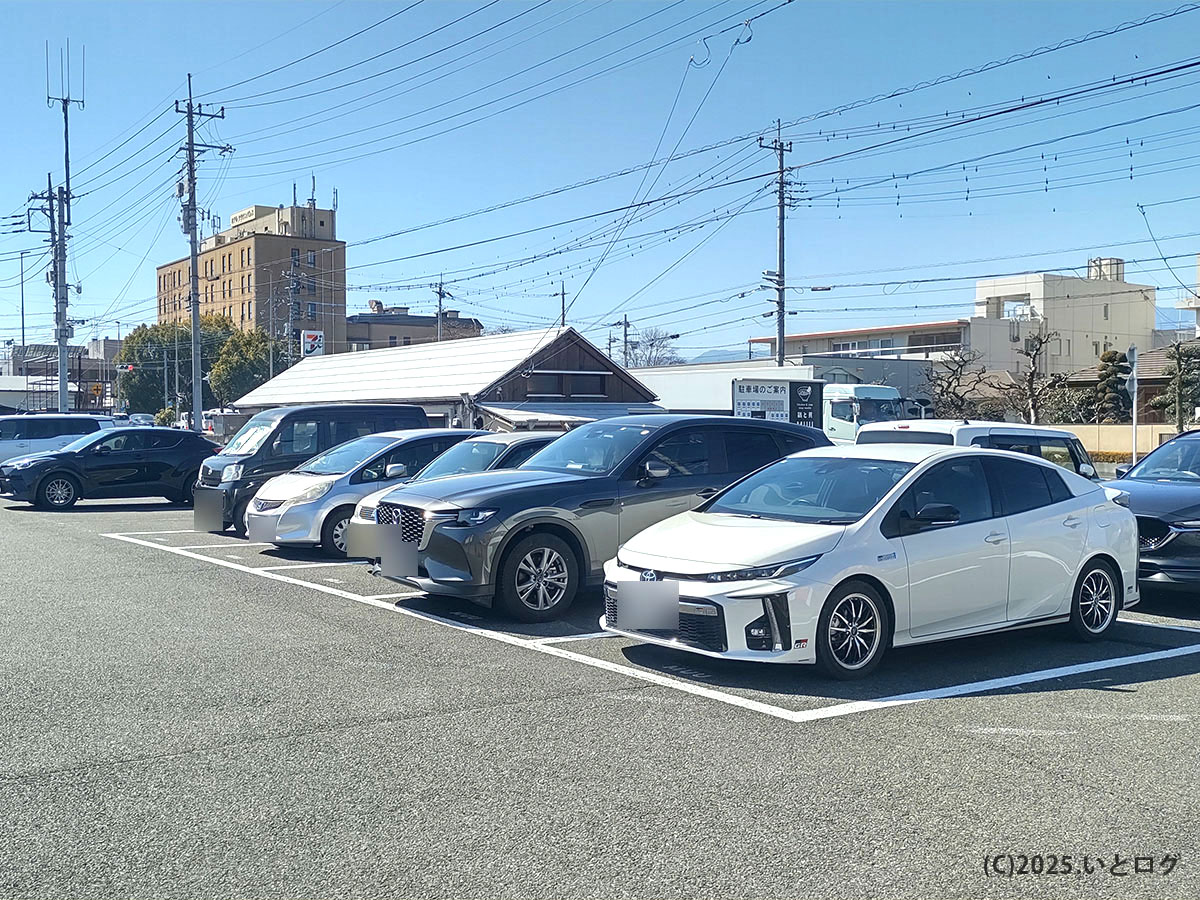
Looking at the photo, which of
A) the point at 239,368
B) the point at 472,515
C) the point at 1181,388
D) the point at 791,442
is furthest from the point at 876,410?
the point at 239,368

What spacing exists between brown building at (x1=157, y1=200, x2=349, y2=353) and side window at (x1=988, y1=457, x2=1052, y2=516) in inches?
3325

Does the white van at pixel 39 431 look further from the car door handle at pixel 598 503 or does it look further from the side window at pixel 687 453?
the car door handle at pixel 598 503

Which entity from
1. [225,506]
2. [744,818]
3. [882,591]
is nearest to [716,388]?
[225,506]

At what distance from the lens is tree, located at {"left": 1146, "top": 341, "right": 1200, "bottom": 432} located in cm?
4169

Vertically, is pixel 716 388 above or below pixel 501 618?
above

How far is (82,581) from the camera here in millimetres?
11227

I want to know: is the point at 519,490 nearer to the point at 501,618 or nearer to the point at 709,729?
the point at 501,618

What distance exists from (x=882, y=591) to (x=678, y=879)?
3.60 meters

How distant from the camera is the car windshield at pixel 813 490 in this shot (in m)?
7.66

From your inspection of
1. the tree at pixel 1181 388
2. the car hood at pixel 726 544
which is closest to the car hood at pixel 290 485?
the car hood at pixel 726 544

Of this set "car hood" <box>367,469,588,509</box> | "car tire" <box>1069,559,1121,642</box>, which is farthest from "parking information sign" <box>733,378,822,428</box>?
Answer: "car tire" <box>1069,559,1121,642</box>

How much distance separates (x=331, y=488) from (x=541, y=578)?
472 cm

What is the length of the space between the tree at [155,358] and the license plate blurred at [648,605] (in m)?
75.2

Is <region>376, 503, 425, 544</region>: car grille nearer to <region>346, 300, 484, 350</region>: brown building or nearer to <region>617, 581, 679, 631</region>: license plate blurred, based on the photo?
<region>617, 581, 679, 631</region>: license plate blurred
